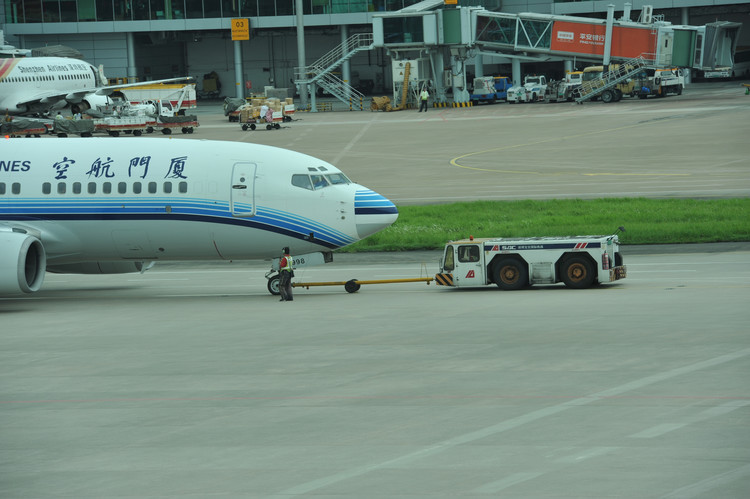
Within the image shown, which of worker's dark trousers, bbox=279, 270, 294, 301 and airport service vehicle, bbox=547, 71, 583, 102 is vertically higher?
airport service vehicle, bbox=547, 71, 583, 102

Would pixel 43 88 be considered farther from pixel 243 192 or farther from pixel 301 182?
pixel 301 182

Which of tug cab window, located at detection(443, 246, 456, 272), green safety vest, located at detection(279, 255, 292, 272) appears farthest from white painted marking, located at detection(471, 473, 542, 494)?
tug cab window, located at detection(443, 246, 456, 272)

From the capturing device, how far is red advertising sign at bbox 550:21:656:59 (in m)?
98.7

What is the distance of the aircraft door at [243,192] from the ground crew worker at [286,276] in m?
1.71

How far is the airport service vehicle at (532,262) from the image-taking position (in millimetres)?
31281

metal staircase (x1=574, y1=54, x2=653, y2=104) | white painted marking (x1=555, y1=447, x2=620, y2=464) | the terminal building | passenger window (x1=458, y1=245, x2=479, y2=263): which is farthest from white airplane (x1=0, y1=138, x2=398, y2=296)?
metal staircase (x1=574, y1=54, x2=653, y2=104)

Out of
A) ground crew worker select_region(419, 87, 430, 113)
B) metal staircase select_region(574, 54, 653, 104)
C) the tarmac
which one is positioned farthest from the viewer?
ground crew worker select_region(419, 87, 430, 113)

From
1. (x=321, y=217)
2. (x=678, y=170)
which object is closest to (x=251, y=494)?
(x=321, y=217)

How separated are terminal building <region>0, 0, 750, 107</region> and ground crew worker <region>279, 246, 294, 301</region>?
73.4 meters

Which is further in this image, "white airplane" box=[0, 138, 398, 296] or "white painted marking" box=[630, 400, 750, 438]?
"white airplane" box=[0, 138, 398, 296]

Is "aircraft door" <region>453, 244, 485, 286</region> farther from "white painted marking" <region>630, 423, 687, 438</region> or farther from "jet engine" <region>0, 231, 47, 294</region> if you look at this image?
"white painted marking" <region>630, 423, 687, 438</region>

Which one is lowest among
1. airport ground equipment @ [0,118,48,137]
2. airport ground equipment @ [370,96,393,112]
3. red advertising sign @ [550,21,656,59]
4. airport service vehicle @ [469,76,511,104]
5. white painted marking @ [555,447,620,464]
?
white painted marking @ [555,447,620,464]

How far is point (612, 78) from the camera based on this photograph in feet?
337

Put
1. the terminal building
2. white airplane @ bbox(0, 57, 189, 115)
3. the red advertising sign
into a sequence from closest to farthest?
white airplane @ bbox(0, 57, 189, 115), the red advertising sign, the terminal building
